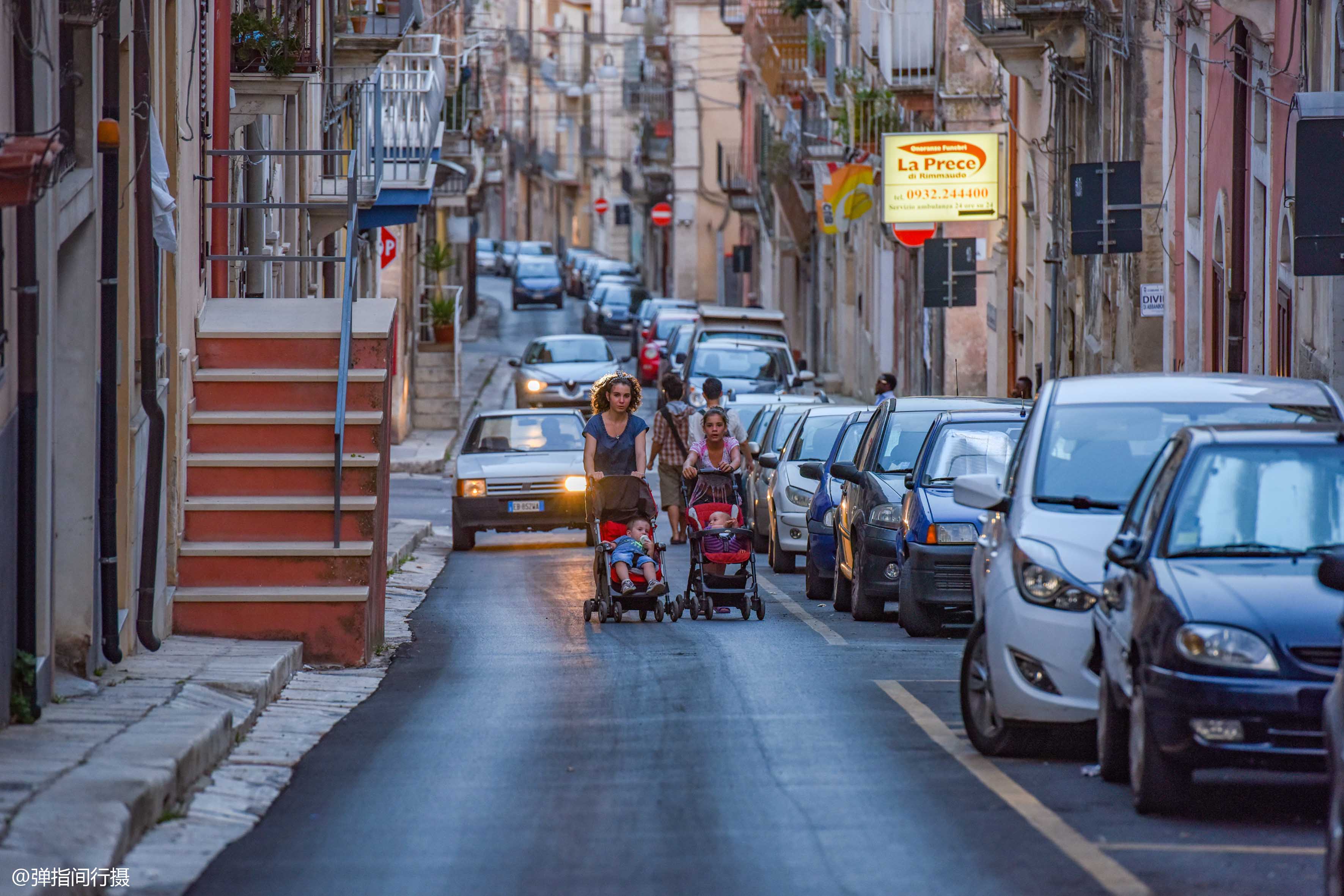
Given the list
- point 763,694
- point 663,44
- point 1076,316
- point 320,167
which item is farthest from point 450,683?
point 663,44

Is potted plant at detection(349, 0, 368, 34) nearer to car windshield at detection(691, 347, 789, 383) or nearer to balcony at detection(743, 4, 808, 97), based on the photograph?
car windshield at detection(691, 347, 789, 383)

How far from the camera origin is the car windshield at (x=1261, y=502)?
314 inches

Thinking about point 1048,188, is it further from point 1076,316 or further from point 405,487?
point 405,487

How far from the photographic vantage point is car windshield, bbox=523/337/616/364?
41938 millimetres

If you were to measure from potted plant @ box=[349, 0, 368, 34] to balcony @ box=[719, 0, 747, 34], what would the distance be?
38.6m

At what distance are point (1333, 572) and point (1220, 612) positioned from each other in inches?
16.2

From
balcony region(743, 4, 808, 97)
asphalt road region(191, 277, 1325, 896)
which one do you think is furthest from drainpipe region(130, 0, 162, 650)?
balcony region(743, 4, 808, 97)

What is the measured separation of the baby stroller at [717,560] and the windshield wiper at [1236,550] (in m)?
7.56

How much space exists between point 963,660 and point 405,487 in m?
24.1

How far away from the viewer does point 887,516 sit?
15.3 meters

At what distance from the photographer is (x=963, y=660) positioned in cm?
927

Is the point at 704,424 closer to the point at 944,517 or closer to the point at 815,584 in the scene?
the point at 815,584

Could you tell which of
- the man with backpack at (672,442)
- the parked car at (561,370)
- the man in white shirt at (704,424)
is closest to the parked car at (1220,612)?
the man in white shirt at (704,424)

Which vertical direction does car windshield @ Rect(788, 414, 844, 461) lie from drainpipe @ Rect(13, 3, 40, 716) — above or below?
below
